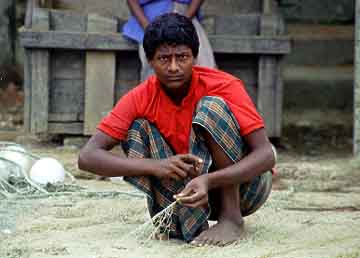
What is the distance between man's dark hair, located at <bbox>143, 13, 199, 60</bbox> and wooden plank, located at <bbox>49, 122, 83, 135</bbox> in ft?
11.1

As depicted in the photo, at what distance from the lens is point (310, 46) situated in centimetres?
900

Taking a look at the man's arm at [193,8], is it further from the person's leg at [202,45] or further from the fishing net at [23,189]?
the fishing net at [23,189]

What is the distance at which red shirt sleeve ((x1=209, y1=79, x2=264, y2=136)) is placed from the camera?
12.9 feet

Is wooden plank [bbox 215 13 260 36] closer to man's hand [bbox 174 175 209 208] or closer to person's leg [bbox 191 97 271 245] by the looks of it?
person's leg [bbox 191 97 271 245]

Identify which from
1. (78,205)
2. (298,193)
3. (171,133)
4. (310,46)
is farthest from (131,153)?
(310,46)

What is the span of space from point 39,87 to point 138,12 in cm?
106

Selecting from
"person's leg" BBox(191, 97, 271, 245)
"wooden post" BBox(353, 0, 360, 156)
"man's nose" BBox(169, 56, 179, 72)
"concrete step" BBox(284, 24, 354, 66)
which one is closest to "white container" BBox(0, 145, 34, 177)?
"person's leg" BBox(191, 97, 271, 245)

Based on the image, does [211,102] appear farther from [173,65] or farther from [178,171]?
[178,171]

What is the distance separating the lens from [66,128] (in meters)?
7.32

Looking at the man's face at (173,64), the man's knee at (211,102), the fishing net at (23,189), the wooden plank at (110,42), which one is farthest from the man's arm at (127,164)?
the wooden plank at (110,42)

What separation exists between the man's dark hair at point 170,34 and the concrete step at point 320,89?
5028mm

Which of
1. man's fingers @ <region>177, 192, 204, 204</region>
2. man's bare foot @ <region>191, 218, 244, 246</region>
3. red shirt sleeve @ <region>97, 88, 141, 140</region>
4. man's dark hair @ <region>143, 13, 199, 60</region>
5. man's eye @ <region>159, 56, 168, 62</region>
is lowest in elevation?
man's bare foot @ <region>191, 218, 244, 246</region>

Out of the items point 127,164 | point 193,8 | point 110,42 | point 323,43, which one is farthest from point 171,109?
point 323,43

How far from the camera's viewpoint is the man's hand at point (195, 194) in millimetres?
3787
